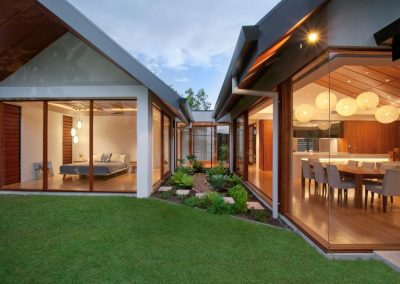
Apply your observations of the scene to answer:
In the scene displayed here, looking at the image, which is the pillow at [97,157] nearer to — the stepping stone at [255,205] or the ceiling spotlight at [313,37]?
the stepping stone at [255,205]

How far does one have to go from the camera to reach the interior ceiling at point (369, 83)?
617 cm

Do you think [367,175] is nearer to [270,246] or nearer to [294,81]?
[294,81]

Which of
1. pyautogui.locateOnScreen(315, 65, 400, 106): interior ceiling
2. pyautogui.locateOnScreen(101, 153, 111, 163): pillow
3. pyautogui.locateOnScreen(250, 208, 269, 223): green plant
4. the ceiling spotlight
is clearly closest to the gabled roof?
pyautogui.locateOnScreen(101, 153, 111, 163): pillow

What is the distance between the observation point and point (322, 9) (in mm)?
4125

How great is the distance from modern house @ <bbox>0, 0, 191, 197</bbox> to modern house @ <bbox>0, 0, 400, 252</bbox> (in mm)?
35

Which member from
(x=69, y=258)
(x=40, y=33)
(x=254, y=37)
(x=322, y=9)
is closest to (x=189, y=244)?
(x=69, y=258)

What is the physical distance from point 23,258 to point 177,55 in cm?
4610

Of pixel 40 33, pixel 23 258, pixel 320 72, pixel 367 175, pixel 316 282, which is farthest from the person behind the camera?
pixel 40 33

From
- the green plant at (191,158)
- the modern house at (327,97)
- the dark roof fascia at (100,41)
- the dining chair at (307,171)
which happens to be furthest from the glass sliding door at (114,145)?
the green plant at (191,158)

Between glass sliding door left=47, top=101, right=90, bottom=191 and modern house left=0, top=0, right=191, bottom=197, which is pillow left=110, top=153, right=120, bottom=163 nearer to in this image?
modern house left=0, top=0, right=191, bottom=197

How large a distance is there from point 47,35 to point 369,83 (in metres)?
8.97

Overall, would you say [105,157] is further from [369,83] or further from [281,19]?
[369,83]

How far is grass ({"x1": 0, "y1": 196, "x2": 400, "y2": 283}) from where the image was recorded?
3.50 meters

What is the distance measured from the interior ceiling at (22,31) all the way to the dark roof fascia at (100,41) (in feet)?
1.08
